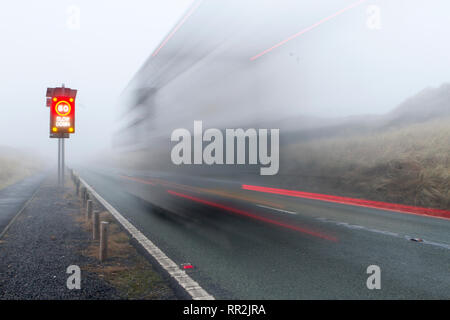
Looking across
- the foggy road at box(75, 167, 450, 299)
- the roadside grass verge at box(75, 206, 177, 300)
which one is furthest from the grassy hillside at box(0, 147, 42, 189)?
the roadside grass verge at box(75, 206, 177, 300)

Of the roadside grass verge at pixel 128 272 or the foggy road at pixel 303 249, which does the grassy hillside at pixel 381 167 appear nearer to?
the foggy road at pixel 303 249

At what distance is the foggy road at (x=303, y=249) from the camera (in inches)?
150

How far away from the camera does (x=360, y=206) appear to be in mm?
10594

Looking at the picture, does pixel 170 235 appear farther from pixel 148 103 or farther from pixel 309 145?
pixel 309 145

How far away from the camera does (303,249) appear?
5461 mm

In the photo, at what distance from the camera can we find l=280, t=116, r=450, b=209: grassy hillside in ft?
35.7

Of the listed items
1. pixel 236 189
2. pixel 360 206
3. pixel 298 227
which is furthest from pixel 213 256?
pixel 236 189

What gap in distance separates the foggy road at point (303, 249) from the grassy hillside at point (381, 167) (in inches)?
97.6

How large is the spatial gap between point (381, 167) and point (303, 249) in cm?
949

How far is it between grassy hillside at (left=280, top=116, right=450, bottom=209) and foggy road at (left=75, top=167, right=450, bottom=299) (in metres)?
2.48

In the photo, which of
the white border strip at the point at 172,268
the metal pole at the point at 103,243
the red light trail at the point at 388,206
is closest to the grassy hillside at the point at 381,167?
the red light trail at the point at 388,206

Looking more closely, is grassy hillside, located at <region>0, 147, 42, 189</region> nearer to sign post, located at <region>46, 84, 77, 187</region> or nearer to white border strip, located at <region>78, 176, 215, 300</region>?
sign post, located at <region>46, 84, 77, 187</region>

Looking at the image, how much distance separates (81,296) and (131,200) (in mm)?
8882

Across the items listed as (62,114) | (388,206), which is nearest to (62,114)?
(62,114)
